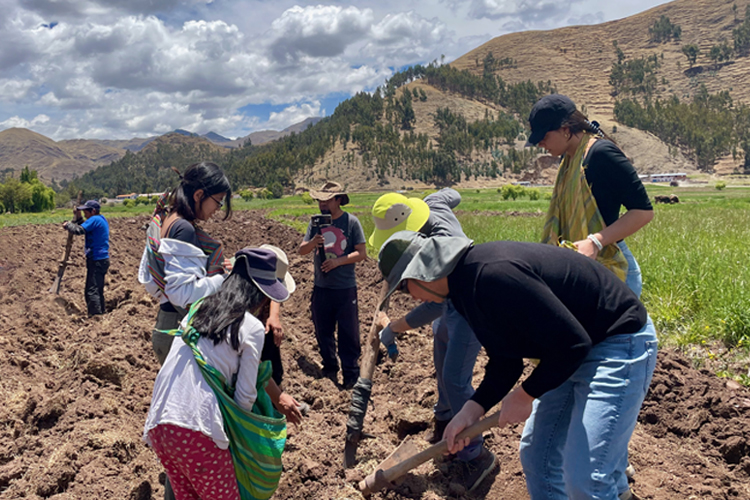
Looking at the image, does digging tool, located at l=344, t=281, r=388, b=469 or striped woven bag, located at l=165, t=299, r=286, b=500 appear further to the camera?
digging tool, located at l=344, t=281, r=388, b=469

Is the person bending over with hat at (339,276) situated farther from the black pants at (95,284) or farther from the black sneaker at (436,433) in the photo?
Answer: the black pants at (95,284)

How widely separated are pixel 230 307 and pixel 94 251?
6.24m

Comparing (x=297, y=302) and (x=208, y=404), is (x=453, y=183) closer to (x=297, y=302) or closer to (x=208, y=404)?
(x=297, y=302)

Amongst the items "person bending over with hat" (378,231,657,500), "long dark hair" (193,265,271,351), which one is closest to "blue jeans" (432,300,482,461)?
"person bending over with hat" (378,231,657,500)

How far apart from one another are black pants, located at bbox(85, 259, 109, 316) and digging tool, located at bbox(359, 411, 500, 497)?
20.2 feet

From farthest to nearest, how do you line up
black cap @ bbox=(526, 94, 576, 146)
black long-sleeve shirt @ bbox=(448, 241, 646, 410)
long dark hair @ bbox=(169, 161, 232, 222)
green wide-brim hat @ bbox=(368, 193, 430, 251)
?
green wide-brim hat @ bbox=(368, 193, 430, 251), long dark hair @ bbox=(169, 161, 232, 222), black cap @ bbox=(526, 94, 576, 146), black long-sleeve shirt @ bbox=(448, 241, 646, 410)

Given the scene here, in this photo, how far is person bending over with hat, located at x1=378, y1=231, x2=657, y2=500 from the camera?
1757 mm

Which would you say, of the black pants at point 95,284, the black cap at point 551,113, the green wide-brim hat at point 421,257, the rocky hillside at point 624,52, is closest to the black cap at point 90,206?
the black pants at point 95,284

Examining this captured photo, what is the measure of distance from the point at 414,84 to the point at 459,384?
13364cm

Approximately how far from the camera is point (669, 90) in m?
133

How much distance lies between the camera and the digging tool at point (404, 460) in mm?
2252

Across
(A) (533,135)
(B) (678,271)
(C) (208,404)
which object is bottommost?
(B) (678,271)

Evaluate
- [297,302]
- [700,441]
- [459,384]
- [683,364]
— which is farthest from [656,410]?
[297,302]

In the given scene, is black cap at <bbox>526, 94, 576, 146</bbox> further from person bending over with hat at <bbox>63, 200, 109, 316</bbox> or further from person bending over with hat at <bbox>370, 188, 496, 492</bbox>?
person bending over with hat at <bbox>63, 200, 109, 316</bbox>
